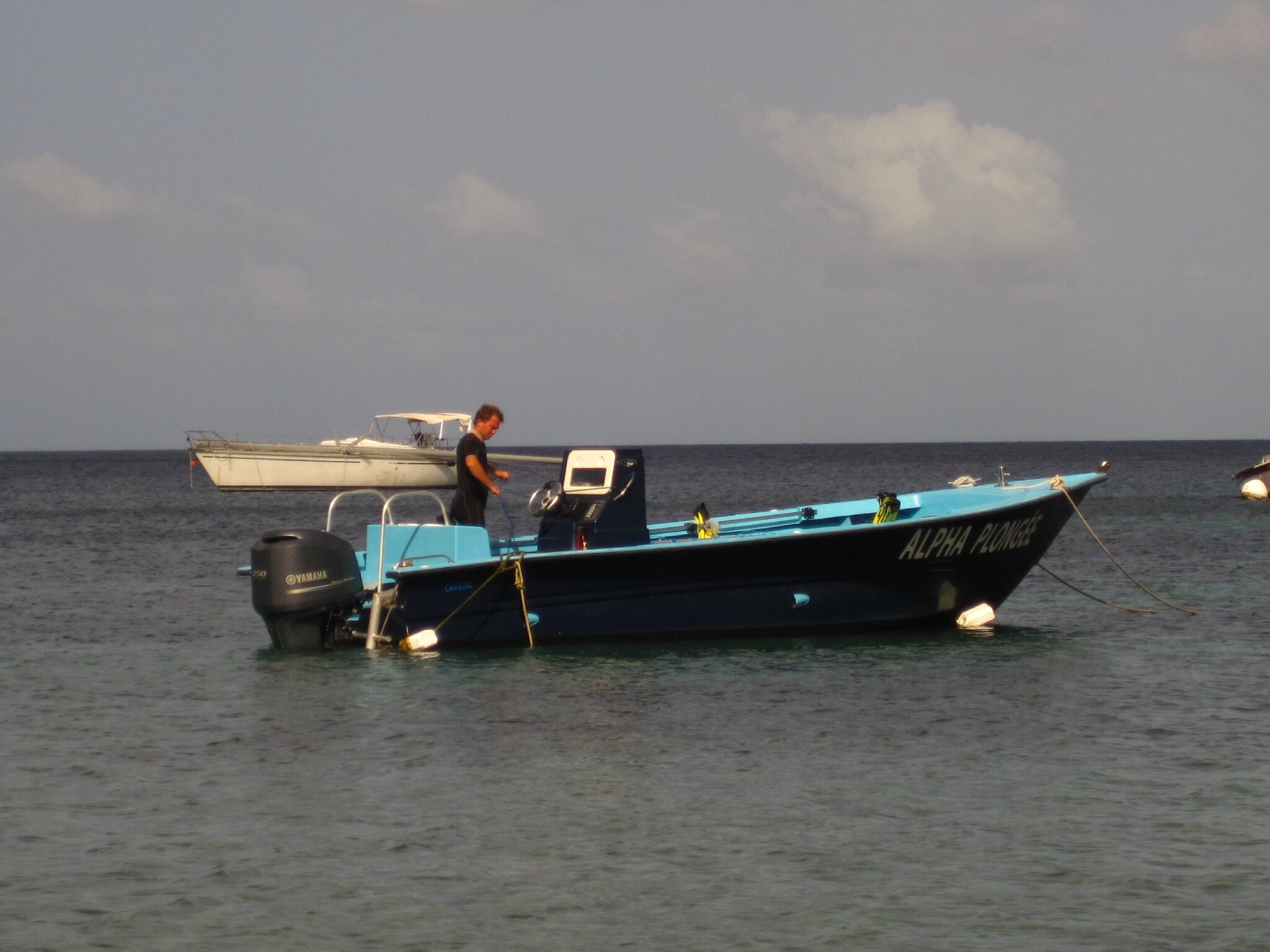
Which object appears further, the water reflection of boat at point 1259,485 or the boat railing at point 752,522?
the water reflection of boat at point 1259,485

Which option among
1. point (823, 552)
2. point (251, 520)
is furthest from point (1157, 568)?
point (251, 520)

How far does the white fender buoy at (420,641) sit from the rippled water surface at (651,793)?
0.61 ft

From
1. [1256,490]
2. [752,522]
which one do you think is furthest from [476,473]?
[1256,490]

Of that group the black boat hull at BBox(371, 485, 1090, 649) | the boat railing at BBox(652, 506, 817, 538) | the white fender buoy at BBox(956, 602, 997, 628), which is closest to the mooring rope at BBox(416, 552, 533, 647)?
the black boat hull at BBox(371, 485, 1090, 649)

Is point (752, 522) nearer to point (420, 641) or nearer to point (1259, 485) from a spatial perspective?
point (420, 641)

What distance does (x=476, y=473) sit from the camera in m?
13.6

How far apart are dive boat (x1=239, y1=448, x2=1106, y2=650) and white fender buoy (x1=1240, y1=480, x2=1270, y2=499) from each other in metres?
39.5

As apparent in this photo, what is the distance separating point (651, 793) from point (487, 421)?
5.55 metres

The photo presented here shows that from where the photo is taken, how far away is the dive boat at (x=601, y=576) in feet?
44.5

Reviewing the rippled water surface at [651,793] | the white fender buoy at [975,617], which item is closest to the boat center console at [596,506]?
the rippled water surface at [651,793]

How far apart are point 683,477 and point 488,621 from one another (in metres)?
74.3

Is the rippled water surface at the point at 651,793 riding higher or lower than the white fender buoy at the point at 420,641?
lower

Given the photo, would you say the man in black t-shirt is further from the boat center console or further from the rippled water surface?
the rippled water surface

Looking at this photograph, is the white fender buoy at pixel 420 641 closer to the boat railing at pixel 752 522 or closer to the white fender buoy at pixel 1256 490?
the boat railing at pixel 752 522
